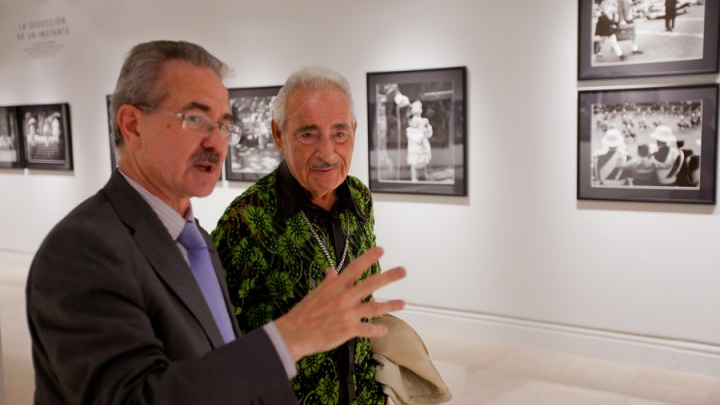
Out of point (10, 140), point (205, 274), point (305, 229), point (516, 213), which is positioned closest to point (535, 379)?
point (516, 213)

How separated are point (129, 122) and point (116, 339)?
51cm

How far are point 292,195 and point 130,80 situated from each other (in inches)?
34.1

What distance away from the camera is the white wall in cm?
466

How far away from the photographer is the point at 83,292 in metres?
1.09

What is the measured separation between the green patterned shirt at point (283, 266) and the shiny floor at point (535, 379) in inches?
92.8

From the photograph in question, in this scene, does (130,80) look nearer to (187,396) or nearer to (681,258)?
(187,396)

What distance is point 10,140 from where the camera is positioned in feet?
28.3

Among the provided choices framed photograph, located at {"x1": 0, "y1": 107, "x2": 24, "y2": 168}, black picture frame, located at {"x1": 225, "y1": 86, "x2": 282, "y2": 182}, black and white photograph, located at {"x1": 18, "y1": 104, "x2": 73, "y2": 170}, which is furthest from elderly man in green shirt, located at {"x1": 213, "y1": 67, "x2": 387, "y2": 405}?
framed photograph, located at {"x1": 0, "y1": 107, "x2": 24, "y2": 168}

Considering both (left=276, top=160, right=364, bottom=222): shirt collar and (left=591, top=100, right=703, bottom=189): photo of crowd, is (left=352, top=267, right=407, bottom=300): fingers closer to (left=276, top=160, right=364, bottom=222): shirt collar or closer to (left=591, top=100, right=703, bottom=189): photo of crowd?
(left=276, top=160, right=364, bottom=222): shirt collar

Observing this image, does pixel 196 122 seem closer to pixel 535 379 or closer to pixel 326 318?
pixel 326 318

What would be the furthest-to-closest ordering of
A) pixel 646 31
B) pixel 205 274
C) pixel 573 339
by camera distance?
pixel 573 339 < pixel 646 31 < pixel 205 274

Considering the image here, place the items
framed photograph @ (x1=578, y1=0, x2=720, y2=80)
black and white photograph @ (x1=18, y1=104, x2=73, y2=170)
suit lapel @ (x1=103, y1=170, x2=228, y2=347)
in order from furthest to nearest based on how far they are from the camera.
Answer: black and white photograph @ (x1=18, y1=104, x2=73, y2=170) < framed photograph @ (x1=578, y1=0, x2=720, y2=80) < suit lapel @ (x1=103, y1=170, x2=228, y2=347)

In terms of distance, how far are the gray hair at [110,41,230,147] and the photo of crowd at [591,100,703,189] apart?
399 centimetres

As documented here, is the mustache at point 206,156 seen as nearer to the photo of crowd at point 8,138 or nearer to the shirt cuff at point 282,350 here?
the shirt cuff at point 282,350
